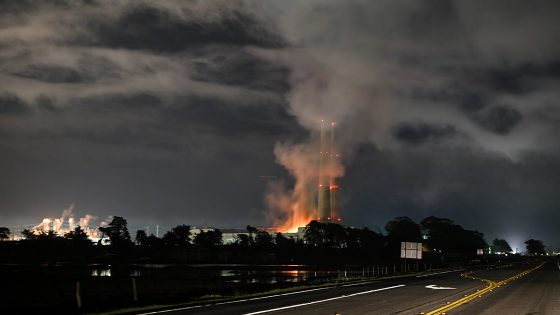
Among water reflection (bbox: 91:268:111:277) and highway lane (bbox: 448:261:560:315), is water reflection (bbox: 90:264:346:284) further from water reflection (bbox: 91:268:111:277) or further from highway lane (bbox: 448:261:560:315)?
highway lane (bbox: 448:261:560:315)

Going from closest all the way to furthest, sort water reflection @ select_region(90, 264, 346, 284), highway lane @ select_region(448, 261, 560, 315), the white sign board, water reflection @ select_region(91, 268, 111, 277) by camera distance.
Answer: highway lane @ select_region(448, 261, 560, 315) → the white sign board → water reflection @ select_region(90, 264, 346, 284) → water reflection @ select_region(91, 268, 111, 277)

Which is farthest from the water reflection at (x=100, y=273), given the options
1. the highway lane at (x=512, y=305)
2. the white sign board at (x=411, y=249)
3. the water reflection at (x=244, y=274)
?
the highway lane at (x=512, y=305)

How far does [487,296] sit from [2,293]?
48623 millimetres

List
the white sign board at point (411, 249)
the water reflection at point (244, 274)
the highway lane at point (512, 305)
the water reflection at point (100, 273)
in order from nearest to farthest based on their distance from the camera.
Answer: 1. the highway lane at point (512, 305)
2. the white sign board at point (411, 249)
3. the water reflection at point (244, 274)
4. the water reflection at point (100, 273)

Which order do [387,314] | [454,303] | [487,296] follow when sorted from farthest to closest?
[487,296]
[454,303]
[387,314]

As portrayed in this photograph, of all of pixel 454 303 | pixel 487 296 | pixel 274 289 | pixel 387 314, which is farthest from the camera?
pixel 274 289

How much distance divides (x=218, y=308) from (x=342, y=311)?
706 centimetres

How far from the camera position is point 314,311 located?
2980 cm

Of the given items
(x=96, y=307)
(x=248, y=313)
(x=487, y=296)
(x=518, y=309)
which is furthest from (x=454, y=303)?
(x=96, y=307)

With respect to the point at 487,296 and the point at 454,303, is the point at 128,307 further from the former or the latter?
the point at 487,296

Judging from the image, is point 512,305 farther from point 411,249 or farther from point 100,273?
point 100,273

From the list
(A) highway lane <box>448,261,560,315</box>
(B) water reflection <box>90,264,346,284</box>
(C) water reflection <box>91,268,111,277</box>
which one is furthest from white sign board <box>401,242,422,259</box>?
(C) water reflection <box>91,268,111,277</box>

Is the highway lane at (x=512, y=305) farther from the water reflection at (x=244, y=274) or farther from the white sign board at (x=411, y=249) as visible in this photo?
the white sign board at (x=411, y=249)

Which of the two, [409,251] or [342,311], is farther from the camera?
[409,251]
